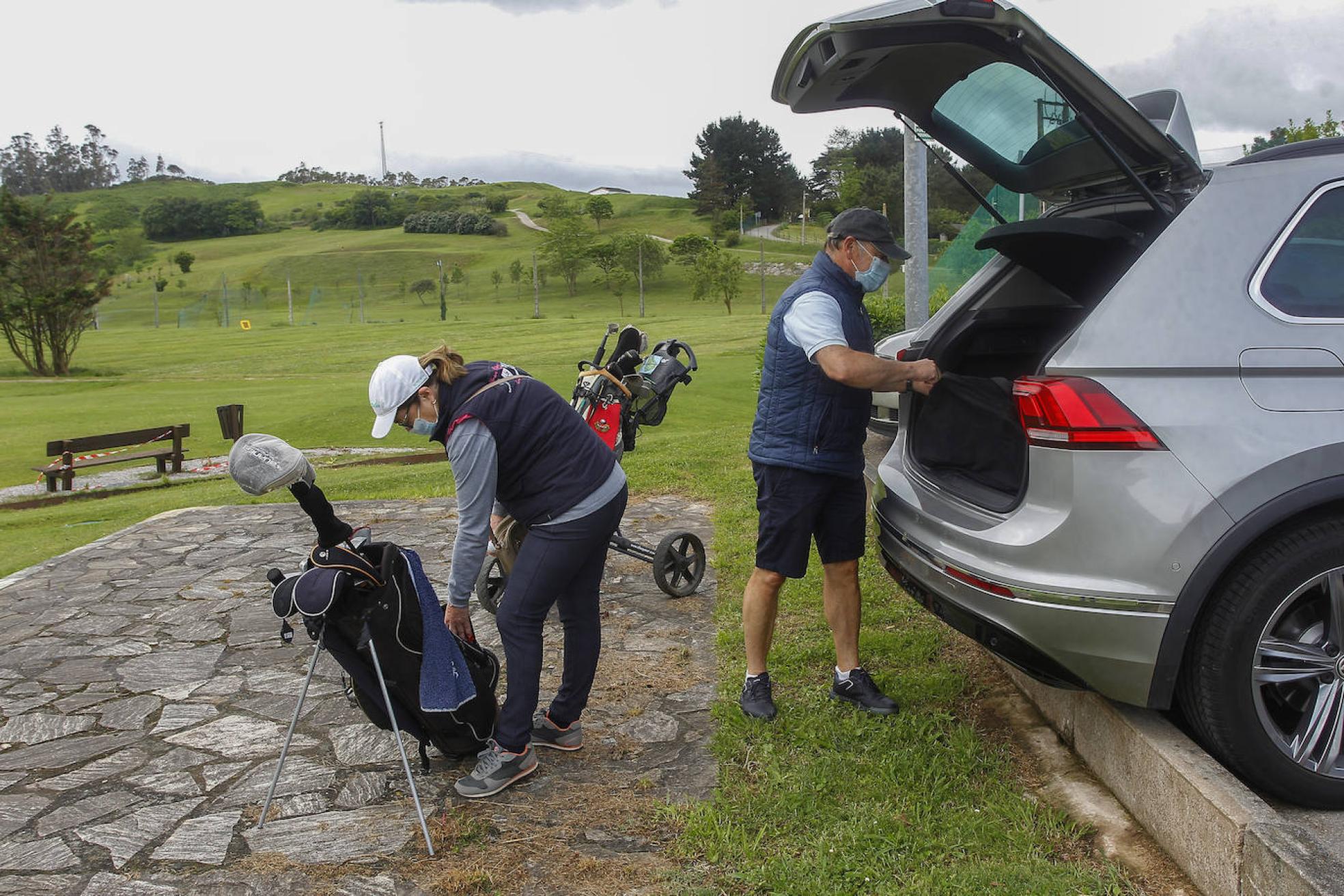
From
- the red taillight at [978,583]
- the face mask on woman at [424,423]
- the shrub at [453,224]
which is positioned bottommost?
the red taillight at [978,583]

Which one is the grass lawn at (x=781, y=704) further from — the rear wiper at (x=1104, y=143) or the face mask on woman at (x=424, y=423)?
the rear wiper at (x=1104, y=143)

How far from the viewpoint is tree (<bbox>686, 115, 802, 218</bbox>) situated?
10869 cm

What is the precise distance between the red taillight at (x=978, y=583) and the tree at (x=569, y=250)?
253 ft

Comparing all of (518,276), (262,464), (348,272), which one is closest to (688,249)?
(518,276)

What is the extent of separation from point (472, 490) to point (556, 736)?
120 cm

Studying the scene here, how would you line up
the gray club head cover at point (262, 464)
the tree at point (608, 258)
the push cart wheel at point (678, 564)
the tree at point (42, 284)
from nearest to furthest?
the gray club head cover at point (262, 464), the push cart wheel at point (678, 564), the tree at point (42, 284), the tree at point (608, 258)

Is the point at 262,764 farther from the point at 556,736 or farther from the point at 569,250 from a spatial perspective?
the point at 569,250

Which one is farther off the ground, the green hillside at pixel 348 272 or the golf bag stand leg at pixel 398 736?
the green hillside at pixel 348 272

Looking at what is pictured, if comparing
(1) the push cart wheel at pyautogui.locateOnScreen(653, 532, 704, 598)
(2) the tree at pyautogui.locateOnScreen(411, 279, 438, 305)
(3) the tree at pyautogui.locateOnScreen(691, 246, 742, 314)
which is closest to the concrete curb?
(1) the push cart wheel at pyautogui.locateOnScreen(653, 532, 704, 598)

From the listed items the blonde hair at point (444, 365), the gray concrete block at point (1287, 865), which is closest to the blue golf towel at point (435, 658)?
the blonde hair at point (444, 365)

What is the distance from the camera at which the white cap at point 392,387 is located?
11.8 ft

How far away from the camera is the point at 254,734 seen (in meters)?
4.56

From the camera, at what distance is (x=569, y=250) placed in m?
79.8

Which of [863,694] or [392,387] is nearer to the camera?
[392,387]
